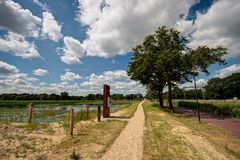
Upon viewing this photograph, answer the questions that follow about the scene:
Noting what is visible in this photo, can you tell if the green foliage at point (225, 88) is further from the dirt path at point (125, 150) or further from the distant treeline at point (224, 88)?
the dirt path at point (125, 150)

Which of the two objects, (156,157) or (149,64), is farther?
(149,64)

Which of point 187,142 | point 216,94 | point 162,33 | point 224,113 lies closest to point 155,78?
point 162,33

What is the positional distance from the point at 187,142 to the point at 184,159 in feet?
9.06

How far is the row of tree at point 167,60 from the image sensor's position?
27469mm

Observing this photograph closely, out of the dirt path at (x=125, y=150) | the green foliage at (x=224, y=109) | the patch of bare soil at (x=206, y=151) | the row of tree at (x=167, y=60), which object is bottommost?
the patch of bare soil at (x=206, y=151)

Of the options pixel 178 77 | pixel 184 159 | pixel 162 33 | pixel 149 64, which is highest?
pixel 162 33

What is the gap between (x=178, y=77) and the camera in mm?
32406

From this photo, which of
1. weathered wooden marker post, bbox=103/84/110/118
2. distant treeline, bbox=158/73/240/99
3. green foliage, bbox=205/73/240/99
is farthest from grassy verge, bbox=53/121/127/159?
green foliage, bbox=205/73/240/99

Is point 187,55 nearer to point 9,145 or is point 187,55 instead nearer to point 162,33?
point 162,33

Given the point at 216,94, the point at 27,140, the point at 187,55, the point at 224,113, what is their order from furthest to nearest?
the point at 216,94, the point at 187,55, the point at 224,113, the point at 27,140

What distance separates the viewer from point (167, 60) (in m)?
28.5

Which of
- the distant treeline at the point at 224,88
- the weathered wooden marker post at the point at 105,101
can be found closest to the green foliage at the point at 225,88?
the distant treeline at the point at 224,88

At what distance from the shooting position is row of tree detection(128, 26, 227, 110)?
90.1ft

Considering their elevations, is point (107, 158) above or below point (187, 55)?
below
